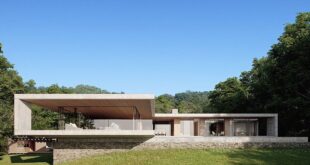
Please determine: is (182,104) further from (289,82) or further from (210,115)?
(289,82)

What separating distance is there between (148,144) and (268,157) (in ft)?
22.3

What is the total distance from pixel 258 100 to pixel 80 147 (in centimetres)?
2001

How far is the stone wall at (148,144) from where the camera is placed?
73.7 feet

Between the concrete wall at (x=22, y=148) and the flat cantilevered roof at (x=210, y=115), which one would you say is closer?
the flat cantilevered roof at (x=210, y=115)

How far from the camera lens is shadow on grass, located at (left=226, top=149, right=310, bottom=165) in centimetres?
1875

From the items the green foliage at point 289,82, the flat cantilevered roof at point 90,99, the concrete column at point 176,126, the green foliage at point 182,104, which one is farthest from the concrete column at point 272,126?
the green foliage at point 182,104

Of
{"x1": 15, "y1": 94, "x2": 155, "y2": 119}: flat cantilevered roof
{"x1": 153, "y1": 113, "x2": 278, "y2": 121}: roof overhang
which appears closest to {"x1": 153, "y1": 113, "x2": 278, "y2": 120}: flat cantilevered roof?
{"x1": 153, "y1": 113, "x2": 278, "y2": 121}: roof overhang

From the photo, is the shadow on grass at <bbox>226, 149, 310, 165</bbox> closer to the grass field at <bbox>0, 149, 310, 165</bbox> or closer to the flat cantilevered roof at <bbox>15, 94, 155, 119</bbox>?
the grass field at <bbox>0, 149, 310, 165</bbox>

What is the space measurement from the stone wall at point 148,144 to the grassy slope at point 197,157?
2.41ft

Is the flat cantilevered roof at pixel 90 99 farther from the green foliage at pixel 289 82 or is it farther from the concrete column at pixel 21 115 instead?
the green foliage at pixel 289 82

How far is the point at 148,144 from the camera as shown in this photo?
23.2 metres

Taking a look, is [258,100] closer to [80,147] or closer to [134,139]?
[134,139]

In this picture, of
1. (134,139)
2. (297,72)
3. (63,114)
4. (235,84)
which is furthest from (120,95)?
(235,84)

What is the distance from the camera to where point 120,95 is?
2070cm
